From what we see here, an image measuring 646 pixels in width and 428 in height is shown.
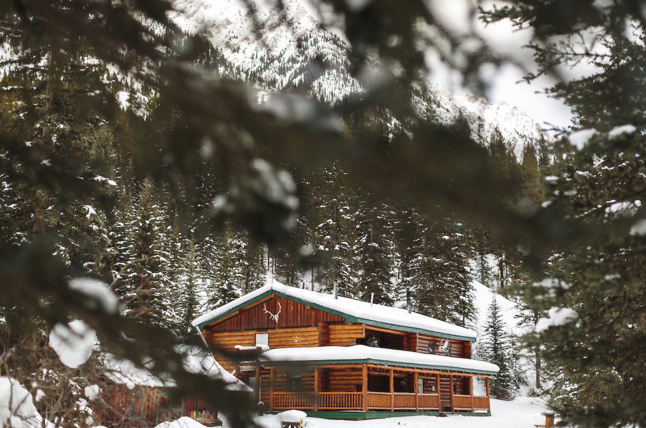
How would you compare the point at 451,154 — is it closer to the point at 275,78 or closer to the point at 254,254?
the point at 275,78

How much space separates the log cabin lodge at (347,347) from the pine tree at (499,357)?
13.8 meters

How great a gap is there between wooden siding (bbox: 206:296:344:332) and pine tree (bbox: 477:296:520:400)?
23.3 metres

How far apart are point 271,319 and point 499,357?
84.2ft

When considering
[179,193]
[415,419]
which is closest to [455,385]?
[415,419]

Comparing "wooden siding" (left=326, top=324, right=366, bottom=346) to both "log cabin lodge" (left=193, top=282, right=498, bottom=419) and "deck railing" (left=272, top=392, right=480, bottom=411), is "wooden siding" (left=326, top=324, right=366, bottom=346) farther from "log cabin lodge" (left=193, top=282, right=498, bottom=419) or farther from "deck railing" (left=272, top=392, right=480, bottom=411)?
"deck railing" (left=272, top=392, right=480, bottom=411)

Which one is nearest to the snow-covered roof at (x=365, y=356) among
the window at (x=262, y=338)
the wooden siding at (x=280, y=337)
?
the wooden siding at (x=280, y=337)

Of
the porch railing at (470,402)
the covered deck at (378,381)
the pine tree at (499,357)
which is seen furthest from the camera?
the pine tree at (499,357)

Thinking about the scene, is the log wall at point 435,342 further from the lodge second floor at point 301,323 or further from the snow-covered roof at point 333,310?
the snow-covered roof at point 333,310

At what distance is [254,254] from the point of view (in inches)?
122

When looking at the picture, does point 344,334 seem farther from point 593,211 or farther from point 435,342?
point 593,211

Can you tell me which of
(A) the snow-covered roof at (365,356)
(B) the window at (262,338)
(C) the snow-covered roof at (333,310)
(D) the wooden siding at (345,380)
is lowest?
(D) the wooden siding at (345,380)

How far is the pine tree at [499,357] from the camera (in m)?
43.4

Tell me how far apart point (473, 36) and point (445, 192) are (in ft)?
2.06

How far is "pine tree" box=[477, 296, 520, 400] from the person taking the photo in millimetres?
43406
